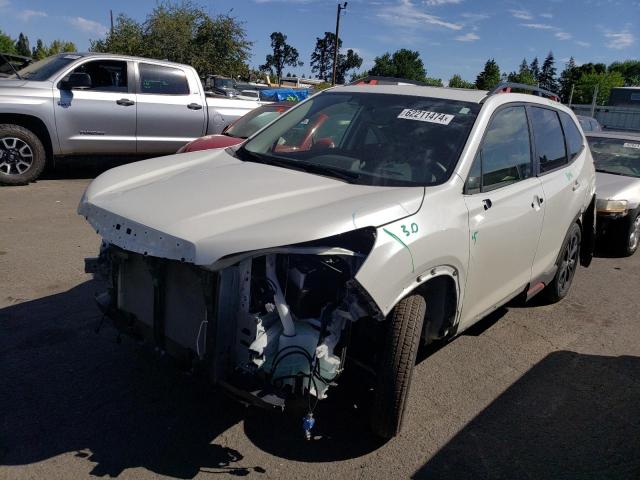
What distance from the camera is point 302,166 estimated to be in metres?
3.47

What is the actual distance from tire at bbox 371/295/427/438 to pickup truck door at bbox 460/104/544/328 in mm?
638

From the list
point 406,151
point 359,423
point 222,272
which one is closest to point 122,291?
point 222,272

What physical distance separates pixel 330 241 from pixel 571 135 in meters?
3.34

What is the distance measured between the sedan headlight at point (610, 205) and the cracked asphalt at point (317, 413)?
2.45m

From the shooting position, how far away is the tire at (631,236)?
22.6ft

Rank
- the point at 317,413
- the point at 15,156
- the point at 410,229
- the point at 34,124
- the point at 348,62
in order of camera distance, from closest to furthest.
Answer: the point at 410,229, the point at 317,413, the point at 15,156, the point at 34,124, the point at 348,62

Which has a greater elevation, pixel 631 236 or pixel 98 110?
pixel 98 110

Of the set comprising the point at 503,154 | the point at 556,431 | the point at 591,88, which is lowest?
the point at 556,431

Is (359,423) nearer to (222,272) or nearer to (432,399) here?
(432,399)

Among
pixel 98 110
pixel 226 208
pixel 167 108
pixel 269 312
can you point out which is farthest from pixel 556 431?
pixel 167 108

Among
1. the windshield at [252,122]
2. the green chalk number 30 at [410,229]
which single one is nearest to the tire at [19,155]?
the windshield at [252,122]

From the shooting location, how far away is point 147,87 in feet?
30.0

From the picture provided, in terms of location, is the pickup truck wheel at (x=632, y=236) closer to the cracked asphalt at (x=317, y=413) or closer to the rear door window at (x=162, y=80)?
the cracked asphalt at (x=317, y=413)

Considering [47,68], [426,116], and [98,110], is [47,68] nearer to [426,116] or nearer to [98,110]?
Answer: [98,110]
